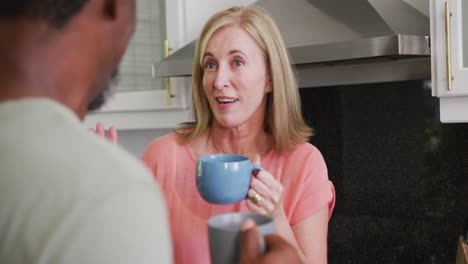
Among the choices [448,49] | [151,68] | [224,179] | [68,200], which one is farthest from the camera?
[151,68]

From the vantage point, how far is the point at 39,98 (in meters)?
0.38

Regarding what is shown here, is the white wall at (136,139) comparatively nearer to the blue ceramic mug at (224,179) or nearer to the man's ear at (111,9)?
the blue ceramic mug at (224,179)

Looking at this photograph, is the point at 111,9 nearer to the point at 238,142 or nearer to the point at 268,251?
the point at 268,251

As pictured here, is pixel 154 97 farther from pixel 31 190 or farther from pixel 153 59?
pixel 31 190

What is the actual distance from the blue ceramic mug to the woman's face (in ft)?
0.89

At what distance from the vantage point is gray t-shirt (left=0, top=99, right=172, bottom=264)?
32cm

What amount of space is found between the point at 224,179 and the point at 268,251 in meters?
0.45

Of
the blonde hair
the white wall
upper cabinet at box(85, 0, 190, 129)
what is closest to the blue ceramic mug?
the blonde hair

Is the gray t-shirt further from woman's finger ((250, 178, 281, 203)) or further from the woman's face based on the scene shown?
the woman's face

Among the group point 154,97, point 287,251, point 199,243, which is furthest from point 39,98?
point 154,97

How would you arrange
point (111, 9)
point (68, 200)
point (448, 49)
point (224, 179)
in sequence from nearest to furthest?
point (68, 200) → point (111, 9) → point (224, 179) → point (448, 49)

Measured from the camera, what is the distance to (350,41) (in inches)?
49.7

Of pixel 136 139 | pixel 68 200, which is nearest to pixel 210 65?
pixel 68 200

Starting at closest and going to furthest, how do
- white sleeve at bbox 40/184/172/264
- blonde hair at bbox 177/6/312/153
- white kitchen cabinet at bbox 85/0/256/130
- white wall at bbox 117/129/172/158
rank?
1. white sleeve at bbox 40/184/172/264
2. blonde hair at bbox 177/6/312/153
3. white kitchen cabinet at bbox 85/0/256/130
4. white wall at bbox 117/129/172/158
